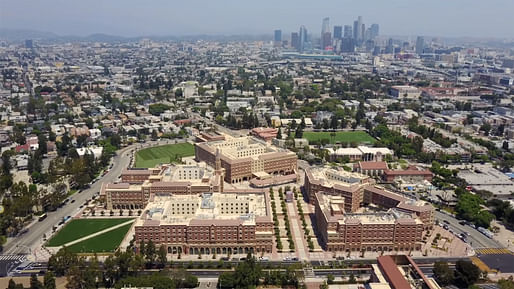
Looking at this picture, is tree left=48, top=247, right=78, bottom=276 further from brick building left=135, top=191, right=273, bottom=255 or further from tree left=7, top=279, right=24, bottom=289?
brick building left=135, top=191, right=273, bottom=255

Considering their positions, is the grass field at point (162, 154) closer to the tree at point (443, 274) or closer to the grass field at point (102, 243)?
the grass field at point (102, 243)

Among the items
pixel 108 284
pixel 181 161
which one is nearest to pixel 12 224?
pixel 108 284

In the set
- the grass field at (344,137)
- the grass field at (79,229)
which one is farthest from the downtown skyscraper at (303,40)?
the grass field at (79,229)

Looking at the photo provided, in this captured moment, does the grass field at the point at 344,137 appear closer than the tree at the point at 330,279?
No

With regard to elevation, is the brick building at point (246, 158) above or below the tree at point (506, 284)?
above

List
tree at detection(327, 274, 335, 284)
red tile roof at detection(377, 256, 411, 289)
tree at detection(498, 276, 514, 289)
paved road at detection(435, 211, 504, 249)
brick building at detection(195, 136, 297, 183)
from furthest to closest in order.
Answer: brick building at detection(195, 136, 297, 183), paved road at detection(435, 211, 504, 249), tree at detection(327, 274, 335, 284), tree at detection(498, 276, 514, 289), red tile roof at detection(377, 256, 411, 289)

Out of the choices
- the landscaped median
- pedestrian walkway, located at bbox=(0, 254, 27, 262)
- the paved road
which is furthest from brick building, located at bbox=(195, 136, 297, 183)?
pedestrian walkway, located at bbox=(0, 254, 27, 262)

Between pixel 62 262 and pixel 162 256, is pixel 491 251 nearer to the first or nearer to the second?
pixel 162 256

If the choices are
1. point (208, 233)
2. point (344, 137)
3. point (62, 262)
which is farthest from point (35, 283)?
point (344, 137)
